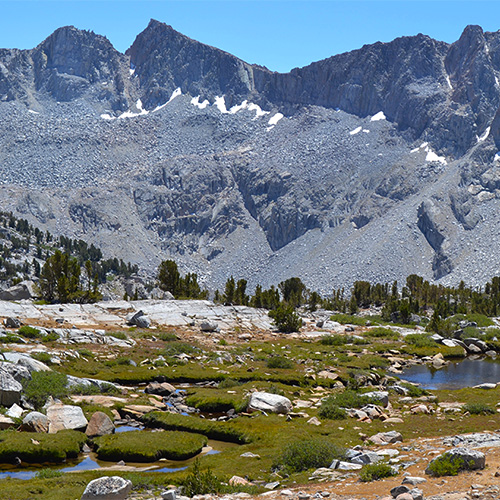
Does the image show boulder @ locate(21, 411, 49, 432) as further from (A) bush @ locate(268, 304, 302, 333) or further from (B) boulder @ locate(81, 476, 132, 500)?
(A) bush @ locate(268, 304, 302, 333)

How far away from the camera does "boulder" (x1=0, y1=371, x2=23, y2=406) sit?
77.1ft

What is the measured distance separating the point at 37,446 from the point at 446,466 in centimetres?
1317

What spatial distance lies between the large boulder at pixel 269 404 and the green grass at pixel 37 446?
885 centimetres

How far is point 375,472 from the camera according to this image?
15.1m

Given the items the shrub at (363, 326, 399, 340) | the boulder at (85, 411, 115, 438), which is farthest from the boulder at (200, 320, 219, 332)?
the boulder at (85, 411, 115, 438)

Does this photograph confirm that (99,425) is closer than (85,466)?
No

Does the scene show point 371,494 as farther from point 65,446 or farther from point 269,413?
point 269,413

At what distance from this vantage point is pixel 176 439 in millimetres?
21891

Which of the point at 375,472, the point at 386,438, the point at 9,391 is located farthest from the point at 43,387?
the point at 375,472

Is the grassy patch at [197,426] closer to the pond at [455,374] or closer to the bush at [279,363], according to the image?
the bush at [279,363]

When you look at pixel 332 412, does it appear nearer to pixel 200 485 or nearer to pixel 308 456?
pixel 308 456

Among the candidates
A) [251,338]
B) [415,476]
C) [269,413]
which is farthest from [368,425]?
[251,338]

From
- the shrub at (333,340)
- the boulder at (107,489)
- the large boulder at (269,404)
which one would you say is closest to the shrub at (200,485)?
the boulder at (107,489)

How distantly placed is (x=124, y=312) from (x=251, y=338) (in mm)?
14788
